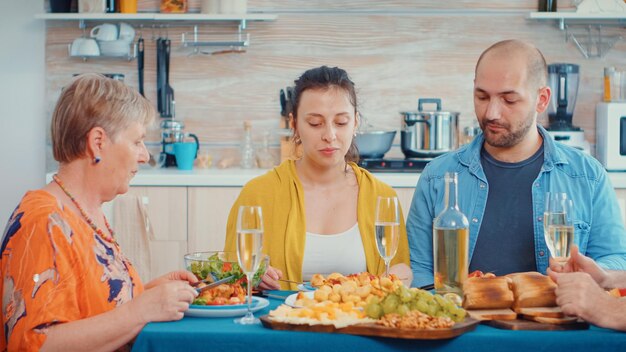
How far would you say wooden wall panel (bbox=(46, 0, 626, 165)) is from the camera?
532cm

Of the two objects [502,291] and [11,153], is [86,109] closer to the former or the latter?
[502,291]

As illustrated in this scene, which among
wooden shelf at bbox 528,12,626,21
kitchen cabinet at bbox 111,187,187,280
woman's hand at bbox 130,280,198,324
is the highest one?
wooden shelf at bbox 528,12,626,21

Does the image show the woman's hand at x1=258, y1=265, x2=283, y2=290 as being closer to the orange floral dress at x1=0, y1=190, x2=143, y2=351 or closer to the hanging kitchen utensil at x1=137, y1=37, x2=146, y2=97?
the orange floral dress at x1=0, y1=190, x2=143, y2=351

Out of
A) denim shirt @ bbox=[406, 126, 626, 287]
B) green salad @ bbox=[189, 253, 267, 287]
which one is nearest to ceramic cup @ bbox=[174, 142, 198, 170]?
denim shirt @ bbox=[406, 126, 626, 287]

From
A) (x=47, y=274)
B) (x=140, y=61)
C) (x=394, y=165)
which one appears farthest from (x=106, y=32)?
(x=47, y=274)

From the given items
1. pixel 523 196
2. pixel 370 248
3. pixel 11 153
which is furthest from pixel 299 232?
pixel 11 153

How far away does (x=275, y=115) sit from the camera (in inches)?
212

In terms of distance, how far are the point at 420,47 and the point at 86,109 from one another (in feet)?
11.4

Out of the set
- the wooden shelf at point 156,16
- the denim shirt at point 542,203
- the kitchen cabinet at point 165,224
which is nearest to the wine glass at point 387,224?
the denim shirt at point 542,203

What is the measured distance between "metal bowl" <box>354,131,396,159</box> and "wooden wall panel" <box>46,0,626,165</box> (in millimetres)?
358

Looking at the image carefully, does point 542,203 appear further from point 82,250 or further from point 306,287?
point 82,250

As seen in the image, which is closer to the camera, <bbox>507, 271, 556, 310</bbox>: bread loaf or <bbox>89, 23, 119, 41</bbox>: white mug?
<bbox>507, 271, 556, 310</bbox>: bread loaf

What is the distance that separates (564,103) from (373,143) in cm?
106

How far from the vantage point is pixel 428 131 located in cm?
489
